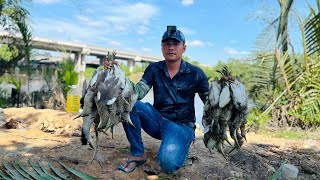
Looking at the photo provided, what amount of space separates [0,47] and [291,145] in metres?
7.84

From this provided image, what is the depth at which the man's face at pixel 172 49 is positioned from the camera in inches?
134

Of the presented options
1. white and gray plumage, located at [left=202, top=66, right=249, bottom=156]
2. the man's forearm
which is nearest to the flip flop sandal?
the man's forearm

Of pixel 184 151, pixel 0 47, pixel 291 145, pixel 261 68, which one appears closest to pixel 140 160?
pixel 184 151

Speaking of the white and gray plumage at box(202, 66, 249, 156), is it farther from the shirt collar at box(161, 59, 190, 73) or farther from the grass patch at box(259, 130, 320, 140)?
the grass patch at box(259, 130, 320, 140)

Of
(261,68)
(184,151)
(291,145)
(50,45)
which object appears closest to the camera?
(184,151)

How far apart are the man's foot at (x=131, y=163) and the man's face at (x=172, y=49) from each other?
41.3 inches

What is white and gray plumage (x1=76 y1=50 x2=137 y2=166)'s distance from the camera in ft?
7.64

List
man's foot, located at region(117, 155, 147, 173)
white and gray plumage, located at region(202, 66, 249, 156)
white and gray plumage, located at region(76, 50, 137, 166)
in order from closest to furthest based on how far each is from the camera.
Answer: white and gray plumage, located at region(76, 50, 137, 166) < white and gray plumage, located at region(202, 66, 249, 156) < man's foot, located at region(117, 155, 147, 173)

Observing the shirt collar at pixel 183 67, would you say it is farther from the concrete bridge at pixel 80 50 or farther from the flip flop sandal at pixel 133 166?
the concrete bridge at pixel 80 50

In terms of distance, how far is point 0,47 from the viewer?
9.76 m

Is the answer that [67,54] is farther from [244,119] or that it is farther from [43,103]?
[244,119]

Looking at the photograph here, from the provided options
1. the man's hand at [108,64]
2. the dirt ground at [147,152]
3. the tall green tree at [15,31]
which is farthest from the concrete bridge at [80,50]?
the man's hand at [108,64]

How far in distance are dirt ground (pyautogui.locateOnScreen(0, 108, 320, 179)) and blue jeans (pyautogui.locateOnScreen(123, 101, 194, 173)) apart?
18 centimetres

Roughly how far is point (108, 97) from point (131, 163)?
1.43 metres
